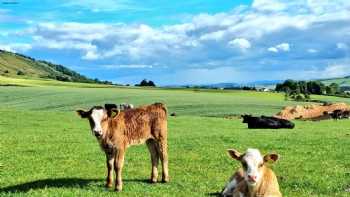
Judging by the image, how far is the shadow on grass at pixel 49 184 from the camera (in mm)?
17042

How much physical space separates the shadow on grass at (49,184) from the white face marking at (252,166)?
21.4 feet

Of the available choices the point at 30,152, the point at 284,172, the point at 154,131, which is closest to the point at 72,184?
the point at 154,131

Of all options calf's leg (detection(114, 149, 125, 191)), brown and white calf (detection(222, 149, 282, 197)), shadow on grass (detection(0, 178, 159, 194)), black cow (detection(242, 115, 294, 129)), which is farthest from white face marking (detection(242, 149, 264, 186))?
black cow (detection(242, 115, 294, 129))

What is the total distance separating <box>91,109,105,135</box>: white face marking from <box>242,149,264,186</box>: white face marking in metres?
5.19

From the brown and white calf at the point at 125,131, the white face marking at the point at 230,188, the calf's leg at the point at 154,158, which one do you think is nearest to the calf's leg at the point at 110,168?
the brown and white calf at the point at 125,131

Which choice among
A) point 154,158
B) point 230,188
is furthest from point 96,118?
point 230,188

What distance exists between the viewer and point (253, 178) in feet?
41.3

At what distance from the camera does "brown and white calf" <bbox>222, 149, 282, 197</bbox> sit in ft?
42.0

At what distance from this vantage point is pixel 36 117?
4850 centimetres

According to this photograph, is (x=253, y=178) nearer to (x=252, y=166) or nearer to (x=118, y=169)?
(x=252, y=166)

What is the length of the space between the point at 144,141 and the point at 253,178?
237 inches

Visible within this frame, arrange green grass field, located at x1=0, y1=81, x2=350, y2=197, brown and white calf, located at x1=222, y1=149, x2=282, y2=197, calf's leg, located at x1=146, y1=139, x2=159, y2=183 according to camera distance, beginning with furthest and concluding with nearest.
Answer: calf's leg, located at x1=146, y1=139, x2=159, y2=183 < green grass field, located at x1=0, y1=81, x2=350, y2=197 < brown and white calf, located at x1=222, y1=149, x2=282, y2=197

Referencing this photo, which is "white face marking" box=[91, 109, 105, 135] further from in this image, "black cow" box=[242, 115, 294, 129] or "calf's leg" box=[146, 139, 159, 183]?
"black cow" box=[242, 115, 294, 129]

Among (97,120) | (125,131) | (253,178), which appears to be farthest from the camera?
(125,131)
